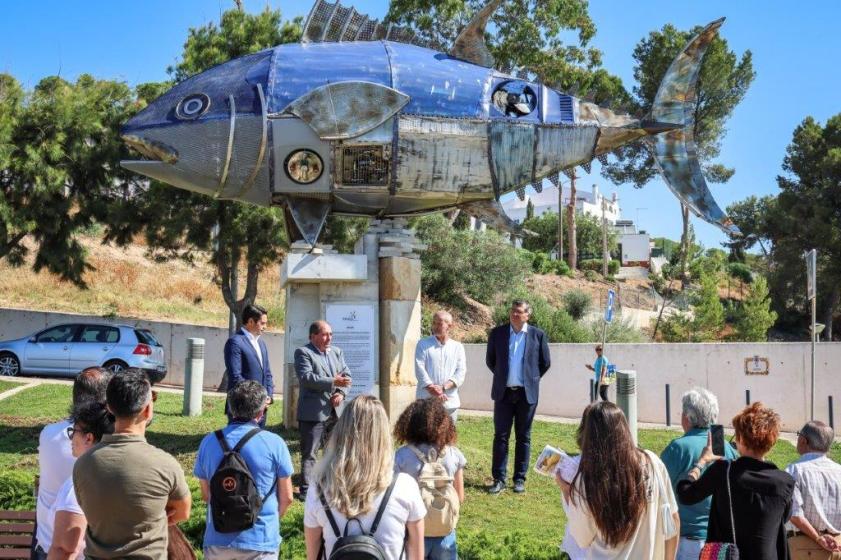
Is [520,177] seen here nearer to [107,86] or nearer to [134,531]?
[134,531]

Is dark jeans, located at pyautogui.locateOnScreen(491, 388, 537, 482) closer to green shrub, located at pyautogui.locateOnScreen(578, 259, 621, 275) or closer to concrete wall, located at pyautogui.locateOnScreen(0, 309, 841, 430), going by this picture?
concrete wall, located at pyautogui.locateOnScreen(0, 309, 841, 430)

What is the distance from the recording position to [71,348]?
58.3ft

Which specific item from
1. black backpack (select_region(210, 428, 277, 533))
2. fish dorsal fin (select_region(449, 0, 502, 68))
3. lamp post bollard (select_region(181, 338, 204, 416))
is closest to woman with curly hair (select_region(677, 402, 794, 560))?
black backpack (select_region(210, 428, 277, 533))

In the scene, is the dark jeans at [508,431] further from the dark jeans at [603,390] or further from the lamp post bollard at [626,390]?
the dark jeans at [603,390]

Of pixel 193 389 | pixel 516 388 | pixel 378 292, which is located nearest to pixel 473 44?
pixel 378 292

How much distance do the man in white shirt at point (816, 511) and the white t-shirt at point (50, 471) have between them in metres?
4.06

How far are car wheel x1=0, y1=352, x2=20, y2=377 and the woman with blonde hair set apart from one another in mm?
16280

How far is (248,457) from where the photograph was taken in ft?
14.1

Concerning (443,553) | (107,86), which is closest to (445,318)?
(443,553)

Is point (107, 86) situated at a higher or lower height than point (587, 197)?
lower

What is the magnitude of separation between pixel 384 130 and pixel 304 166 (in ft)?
3.38

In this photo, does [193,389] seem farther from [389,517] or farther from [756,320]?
[756,320]

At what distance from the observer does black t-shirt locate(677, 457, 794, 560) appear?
4.06 metres

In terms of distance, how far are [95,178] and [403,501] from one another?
18912mm
